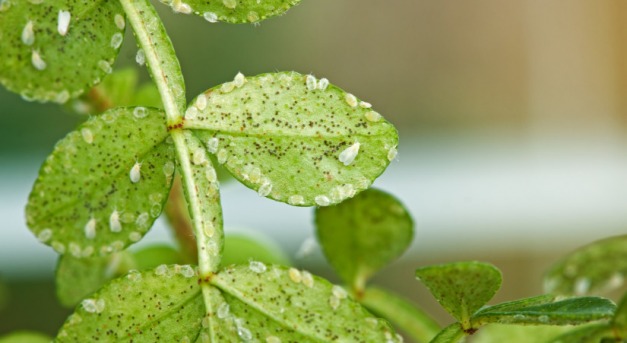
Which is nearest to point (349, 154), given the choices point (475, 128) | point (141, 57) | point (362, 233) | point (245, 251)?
point (141, 57)

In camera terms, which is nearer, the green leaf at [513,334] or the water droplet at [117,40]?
the water droplet at [117,40]

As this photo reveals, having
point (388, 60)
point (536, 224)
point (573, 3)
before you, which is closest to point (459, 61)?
point (388, 60)

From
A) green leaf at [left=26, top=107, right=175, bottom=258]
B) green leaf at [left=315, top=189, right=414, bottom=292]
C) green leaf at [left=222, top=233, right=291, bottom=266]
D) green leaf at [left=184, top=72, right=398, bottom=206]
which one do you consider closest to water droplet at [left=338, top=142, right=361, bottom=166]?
green leaf at [left=184, top=72, right=398, bottom=206]

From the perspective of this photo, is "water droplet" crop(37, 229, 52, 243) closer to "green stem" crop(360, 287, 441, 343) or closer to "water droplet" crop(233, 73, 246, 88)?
"water droplet" crop(233, 73, 246, 88)

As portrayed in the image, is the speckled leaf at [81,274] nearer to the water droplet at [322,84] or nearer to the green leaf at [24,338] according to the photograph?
the green leaf at [24,338]

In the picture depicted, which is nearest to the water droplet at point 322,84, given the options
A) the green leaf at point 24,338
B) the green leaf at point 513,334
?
the green leaf at point 513,334

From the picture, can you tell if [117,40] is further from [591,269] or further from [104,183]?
[591,269]

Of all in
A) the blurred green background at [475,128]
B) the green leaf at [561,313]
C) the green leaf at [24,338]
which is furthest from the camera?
the blurred green background at [475,128]

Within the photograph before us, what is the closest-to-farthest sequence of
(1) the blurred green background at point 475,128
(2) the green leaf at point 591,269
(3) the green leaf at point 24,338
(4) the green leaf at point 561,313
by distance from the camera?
(4) the green leaf at point 561,313 → (2) the green leaf at point 591,269 → (3) the green leaf at point 24,338 → (1) the blurred green background at point 475,128
